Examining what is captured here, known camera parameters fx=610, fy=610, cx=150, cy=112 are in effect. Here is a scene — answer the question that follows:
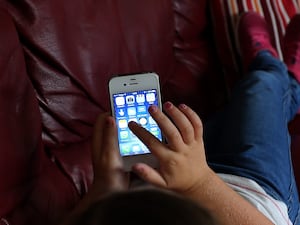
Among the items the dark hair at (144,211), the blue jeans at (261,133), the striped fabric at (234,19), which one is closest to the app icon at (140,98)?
the blue jeans at (261,133)

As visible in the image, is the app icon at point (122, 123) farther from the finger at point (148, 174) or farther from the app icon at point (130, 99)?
the finger at point (148, 174)

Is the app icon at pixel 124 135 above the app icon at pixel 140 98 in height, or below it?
below

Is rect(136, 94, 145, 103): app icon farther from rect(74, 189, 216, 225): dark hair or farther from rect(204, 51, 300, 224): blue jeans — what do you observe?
rect(74, 189, 216, 225): dark hair

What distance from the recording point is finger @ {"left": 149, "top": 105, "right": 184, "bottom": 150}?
79cm

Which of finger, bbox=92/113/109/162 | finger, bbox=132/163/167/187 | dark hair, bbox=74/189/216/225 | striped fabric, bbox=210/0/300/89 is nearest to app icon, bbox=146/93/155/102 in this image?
finger, bbox=92/113/109/162

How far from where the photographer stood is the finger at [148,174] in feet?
2.53

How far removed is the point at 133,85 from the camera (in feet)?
3.25

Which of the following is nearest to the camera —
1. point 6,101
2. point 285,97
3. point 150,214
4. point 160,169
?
point 150,214

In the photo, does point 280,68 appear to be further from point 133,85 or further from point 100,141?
point 100,141

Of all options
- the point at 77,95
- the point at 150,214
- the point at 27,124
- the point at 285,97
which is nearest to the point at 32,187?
the point at 27,124

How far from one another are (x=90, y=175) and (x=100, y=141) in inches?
8.6

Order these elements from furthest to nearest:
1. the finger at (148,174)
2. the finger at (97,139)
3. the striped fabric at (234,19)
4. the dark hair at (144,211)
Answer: the striped fabric at (234,19) < the finger at (97,139) < the finger at (148,174) < the dark hair at (144,211)

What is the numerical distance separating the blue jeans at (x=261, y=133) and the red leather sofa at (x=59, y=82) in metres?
0.09

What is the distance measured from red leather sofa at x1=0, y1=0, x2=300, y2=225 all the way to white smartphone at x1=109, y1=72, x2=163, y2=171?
5.7 inches
